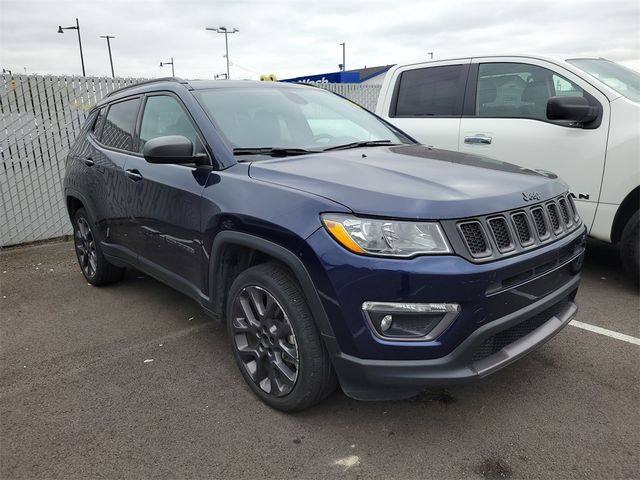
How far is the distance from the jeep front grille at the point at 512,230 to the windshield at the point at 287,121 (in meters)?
1.20

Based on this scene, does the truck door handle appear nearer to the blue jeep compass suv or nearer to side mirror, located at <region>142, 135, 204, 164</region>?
the blue jeep compass suv

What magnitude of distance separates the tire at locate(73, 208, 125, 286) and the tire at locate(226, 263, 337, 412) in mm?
2183

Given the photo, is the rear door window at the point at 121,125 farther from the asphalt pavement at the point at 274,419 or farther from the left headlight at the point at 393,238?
the left headlight at the point at 393,238

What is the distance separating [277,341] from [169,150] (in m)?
1.17

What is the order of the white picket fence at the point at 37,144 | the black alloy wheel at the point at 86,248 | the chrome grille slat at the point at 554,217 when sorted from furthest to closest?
1. the white picket fence at the point at 37,144
2. the black alloy wheel at the point at 86,248
3. the chrome grille slat at the point at 554,217

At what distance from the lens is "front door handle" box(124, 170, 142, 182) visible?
3.43 m

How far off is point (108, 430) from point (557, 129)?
4.05 m

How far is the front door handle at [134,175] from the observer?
3.43m

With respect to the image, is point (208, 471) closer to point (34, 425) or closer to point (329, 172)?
point (34, 425)

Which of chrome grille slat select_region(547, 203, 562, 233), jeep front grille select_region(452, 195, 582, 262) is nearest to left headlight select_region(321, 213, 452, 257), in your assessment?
jeep front grille select_region(452, 195, 582, 262)

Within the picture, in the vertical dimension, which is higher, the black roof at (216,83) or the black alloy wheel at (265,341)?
the black roof at (216,83)

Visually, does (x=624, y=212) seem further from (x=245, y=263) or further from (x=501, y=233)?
(x=245, y=263)

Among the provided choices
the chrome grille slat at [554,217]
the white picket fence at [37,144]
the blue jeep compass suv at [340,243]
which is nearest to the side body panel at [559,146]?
the blue jeep compass suv at [340,243]

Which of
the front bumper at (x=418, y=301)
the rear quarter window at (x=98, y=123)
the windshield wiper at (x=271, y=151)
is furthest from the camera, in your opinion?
the rear quarter window at (x=98, y=123)
